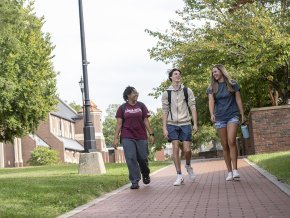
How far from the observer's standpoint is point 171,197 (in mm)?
8016

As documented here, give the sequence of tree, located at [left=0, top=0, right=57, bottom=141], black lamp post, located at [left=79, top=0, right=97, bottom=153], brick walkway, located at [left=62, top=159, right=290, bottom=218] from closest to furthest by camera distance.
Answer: brick walkway, located at [left=62, top=159, right=290, bottom=218]
black lamp post, located at [left=79, top=0, right=97, bottom=153]
tree, located at [left=0, top=0, right=57, bottom=141]

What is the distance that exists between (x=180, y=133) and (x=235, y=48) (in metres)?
13.7

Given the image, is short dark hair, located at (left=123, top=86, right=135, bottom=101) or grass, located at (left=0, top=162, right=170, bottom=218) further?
short dark hair, located at (left=123, top=86, right=135, bottom=101)

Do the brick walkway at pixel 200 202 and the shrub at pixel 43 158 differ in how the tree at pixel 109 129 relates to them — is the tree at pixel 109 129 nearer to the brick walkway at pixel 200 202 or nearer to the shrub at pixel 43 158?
the shrub at pixel 43 158

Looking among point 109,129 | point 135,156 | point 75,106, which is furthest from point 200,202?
point 109,129

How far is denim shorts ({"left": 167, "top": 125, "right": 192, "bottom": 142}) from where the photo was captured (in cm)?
981

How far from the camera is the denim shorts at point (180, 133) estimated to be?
9812mm

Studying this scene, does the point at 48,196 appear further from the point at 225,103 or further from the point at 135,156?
the point at 225,103

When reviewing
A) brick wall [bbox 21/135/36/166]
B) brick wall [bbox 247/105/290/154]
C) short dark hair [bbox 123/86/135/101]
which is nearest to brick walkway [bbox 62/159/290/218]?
short dark hair [bbox 123/86/135/101]

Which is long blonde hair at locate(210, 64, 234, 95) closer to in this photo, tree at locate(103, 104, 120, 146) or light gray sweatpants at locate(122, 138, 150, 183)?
light gray sweatpants at locate(122, 138, 150, 183)

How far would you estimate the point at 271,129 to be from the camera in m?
20.7

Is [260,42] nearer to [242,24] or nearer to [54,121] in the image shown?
[242,24]

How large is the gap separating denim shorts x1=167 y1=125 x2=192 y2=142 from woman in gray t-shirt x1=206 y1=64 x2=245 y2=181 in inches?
23.5


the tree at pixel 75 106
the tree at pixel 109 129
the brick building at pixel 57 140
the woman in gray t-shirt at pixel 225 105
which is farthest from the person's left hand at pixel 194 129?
the tree at pixel 109 129
